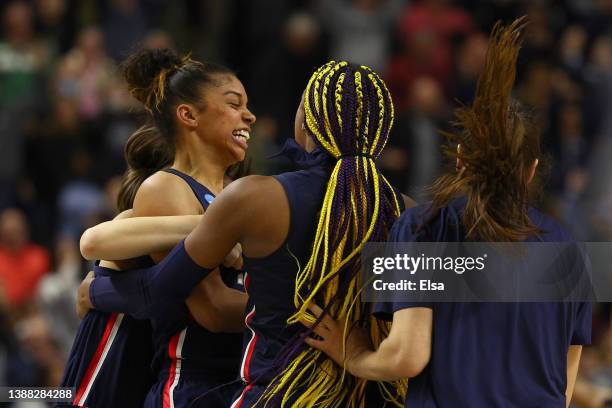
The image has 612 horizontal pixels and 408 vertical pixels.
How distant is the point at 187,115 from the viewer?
155 inches

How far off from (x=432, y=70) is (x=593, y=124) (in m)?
1.46

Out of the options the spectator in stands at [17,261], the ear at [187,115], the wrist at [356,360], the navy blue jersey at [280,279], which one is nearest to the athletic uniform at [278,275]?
the navy blue jersey at [280,279]

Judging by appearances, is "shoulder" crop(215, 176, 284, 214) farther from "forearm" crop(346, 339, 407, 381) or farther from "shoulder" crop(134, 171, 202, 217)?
"shoulder" crop(134, 171, 202, 217)

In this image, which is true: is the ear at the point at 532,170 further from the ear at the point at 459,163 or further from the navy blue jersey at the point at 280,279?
the navy blue jersey at the point at 280,279

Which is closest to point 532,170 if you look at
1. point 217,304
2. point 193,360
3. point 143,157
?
point 217,304

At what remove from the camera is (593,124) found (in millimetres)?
10016

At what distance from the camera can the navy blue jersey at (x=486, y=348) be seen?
292cm

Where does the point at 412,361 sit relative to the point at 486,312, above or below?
below

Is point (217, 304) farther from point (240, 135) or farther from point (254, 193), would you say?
point (240, 135)

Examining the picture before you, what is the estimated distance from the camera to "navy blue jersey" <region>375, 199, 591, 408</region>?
2.92m

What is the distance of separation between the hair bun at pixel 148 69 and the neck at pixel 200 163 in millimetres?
215

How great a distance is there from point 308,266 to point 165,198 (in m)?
0.75

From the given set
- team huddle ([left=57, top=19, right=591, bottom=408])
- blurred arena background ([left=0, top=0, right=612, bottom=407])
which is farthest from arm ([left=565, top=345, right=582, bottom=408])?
blurred arena background ([left=0, top=0, right=612, bottom=407])

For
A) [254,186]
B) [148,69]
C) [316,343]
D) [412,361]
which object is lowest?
[412,361]
